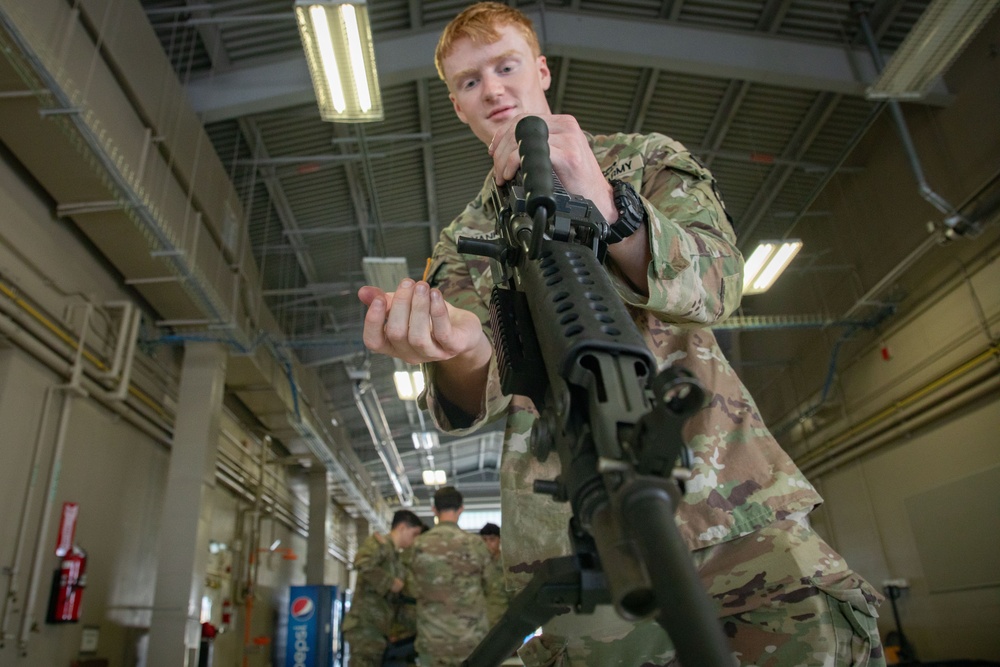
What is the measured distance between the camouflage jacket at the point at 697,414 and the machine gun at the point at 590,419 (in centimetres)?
12

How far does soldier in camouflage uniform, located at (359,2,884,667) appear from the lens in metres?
0.68

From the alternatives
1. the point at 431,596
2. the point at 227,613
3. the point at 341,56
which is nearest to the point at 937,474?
the point at 431,596

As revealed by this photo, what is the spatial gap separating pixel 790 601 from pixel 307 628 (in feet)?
29.2

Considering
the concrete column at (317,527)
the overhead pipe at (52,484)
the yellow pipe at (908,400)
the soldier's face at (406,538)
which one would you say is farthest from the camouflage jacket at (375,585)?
the concrete column at (317,527)

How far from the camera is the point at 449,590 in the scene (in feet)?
15.4

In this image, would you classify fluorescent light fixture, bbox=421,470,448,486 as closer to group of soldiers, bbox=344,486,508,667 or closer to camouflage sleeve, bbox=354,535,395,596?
group of soldiers, bbox=344,486,508,667

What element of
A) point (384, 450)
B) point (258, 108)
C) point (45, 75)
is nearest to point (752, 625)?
point (45, 75)

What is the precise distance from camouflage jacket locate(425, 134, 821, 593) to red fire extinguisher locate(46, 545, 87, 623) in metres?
4.44

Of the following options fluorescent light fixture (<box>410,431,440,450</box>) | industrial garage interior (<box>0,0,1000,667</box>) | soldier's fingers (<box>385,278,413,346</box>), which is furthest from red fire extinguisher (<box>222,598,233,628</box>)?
soldier's fingers (<box>385,278,413,346</box>)

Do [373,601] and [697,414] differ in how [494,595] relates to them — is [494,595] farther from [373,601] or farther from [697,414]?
[697,414]

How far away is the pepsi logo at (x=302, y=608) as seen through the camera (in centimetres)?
848

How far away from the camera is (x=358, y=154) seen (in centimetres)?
620

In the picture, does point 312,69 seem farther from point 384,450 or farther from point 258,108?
point 384,450

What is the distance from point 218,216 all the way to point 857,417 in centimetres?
681
